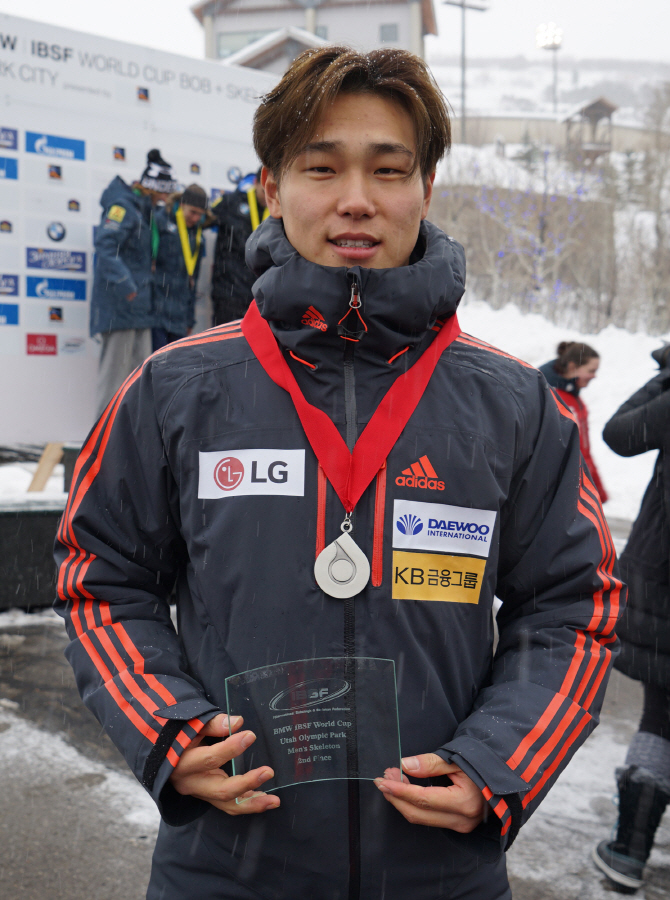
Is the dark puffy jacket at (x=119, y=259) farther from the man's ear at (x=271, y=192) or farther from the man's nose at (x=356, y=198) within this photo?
the man's nose at (x=356, y=198)

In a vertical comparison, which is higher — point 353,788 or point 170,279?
point 170,279

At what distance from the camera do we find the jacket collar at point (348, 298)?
144 cm

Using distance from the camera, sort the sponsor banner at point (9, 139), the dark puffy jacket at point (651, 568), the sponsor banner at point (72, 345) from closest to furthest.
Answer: the dark puffy jacket at point (651, 568)
the sponsor banner at point (9, 139)
the sponsor banner at point (72, 345)

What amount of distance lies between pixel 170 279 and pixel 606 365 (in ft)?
41.5

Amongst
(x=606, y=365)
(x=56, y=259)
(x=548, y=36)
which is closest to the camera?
(x=56, y=259)

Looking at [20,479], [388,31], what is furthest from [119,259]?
[388,31]

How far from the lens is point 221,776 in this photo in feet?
4.35

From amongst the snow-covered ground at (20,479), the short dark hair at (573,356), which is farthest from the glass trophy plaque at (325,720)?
the snow-covered ground at (20,479)

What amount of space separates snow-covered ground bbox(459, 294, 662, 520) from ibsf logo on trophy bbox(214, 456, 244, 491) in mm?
5255

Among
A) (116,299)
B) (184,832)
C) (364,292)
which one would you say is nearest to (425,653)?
(184,832)

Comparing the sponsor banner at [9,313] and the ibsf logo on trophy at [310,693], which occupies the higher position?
the sponsor banner at [9,313]

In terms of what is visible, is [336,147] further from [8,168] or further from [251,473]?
[8,168]

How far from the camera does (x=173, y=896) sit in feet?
4.64

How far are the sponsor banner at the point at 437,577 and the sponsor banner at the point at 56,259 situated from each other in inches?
216
